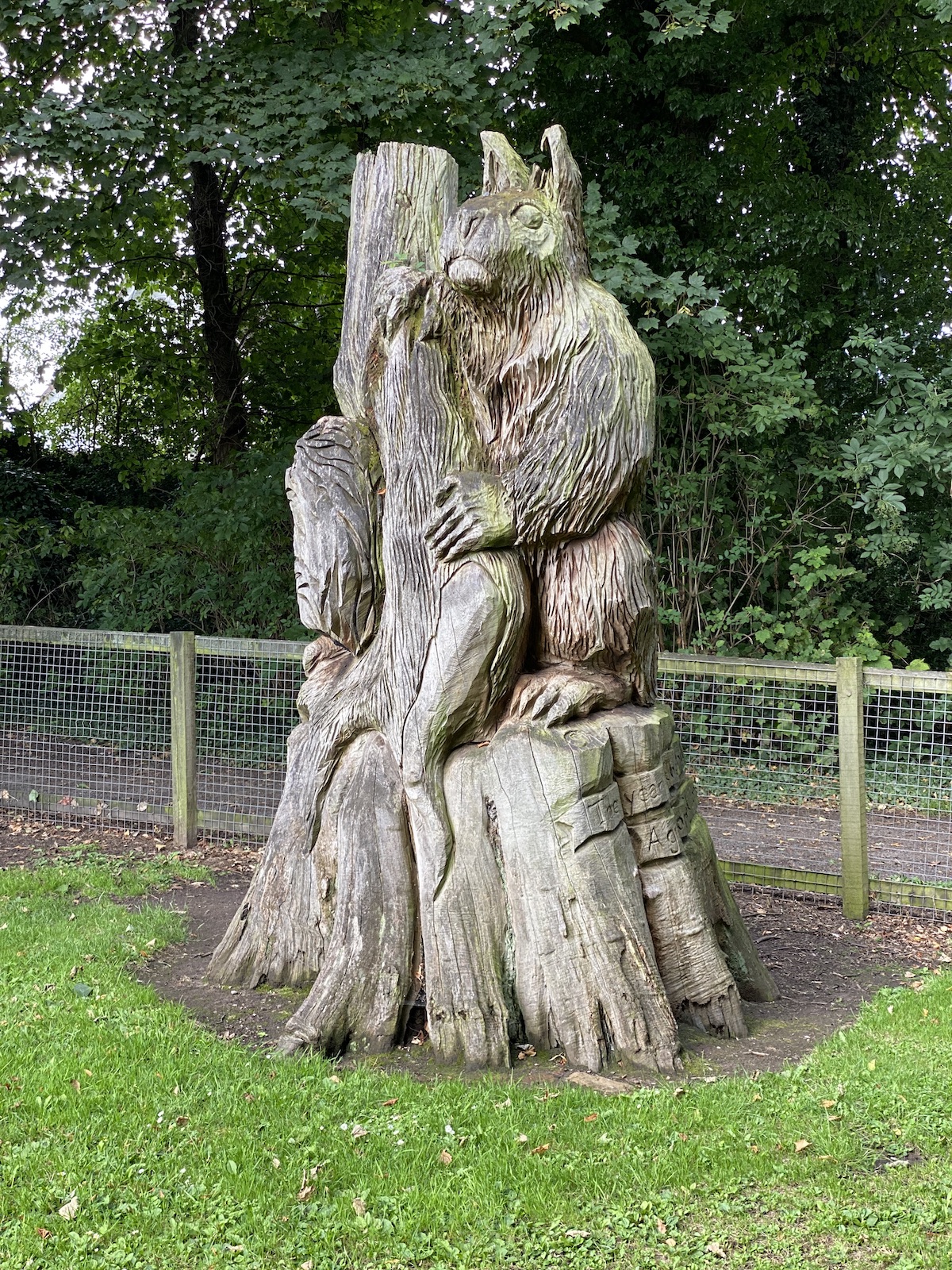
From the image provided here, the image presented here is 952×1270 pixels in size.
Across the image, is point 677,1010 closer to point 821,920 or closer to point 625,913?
point 625,913

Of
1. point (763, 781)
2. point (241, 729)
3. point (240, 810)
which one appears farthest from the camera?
point (241, 729)

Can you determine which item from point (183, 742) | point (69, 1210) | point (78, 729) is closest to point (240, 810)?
point (183, 742)

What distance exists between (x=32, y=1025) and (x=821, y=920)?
4.20m

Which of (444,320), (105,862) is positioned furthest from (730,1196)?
(105,862)

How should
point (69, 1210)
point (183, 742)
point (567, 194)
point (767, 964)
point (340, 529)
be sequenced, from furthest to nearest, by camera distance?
1. point (183, 742)
2. point (767, 964)
3. point (340, 529)
4. point (567, 194)
5. point (69, 1210)

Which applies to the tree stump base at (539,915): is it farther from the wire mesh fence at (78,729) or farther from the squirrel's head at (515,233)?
the wire mesh fence at (78,729)

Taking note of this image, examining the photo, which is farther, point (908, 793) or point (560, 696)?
point (908, 793)

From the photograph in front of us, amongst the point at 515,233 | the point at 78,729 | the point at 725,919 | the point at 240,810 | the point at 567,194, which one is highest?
the point at 567,194

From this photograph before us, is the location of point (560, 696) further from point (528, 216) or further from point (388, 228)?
point (388, 228)

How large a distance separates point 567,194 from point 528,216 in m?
0.29

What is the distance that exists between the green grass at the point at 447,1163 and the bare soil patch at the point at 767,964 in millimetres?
163

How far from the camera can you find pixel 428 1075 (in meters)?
4.15

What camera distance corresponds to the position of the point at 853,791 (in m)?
6.59

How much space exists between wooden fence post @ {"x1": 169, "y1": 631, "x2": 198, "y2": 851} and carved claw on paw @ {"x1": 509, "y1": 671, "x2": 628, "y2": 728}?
4314mm
